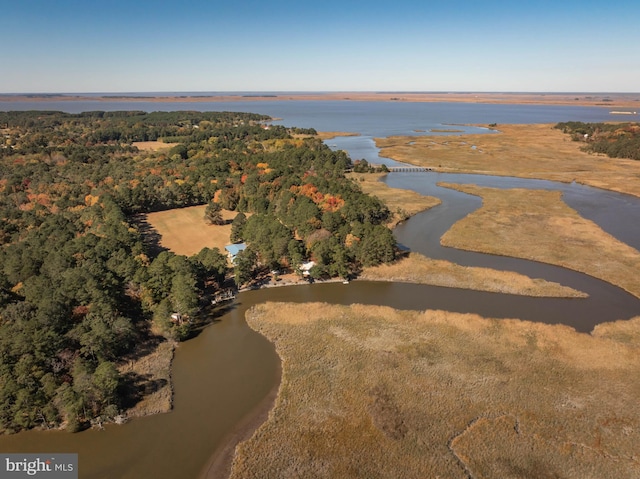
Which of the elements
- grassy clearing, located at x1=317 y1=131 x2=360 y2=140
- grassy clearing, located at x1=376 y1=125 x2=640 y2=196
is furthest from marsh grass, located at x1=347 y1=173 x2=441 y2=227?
grassy clearing, located at x1=317 y1=131 x2=360 y2=140

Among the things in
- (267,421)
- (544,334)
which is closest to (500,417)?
(544,334)

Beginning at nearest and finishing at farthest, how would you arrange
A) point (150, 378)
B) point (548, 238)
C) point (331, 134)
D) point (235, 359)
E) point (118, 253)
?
point (150, 378)
point (235, 359)
point (118, 253)
point (548, 238)
point (331, 134)

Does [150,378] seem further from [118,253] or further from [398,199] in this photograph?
[398,199]

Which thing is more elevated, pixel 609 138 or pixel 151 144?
pixel 609 138

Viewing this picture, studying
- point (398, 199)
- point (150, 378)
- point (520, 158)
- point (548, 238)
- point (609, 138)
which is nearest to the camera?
point (150, 378)

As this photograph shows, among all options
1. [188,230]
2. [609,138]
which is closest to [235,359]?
[188,230]

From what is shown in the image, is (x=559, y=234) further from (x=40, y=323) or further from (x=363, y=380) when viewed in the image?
(x=40, y=323)

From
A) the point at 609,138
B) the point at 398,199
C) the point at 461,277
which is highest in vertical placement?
the point at 609,138
